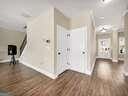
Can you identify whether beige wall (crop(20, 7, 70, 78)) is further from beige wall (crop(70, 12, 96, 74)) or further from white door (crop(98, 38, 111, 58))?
white door (crop(98, 38, 111, 58))

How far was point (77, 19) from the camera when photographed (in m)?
4.20

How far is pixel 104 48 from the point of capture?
933 cm

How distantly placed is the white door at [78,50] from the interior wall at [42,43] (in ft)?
4.41

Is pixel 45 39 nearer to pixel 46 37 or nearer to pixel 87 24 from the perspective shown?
pixel 46 37

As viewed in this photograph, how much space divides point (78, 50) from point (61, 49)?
865 millimetres

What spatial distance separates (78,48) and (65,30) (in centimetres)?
107

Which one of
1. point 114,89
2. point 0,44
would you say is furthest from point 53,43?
point 0,44

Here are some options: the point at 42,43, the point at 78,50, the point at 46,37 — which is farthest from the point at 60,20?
the point at 78,50

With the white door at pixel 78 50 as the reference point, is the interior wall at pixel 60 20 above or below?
above

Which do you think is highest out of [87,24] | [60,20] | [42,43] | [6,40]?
[60,20]

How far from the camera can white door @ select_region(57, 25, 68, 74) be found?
3604 mm

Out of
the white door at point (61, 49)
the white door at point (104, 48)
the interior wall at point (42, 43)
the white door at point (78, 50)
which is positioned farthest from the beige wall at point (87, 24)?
the white door at point (104, 48)

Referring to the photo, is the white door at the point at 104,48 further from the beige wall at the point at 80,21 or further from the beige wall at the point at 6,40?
the beige wall at the point at 6,40

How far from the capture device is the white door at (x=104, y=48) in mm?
9016
